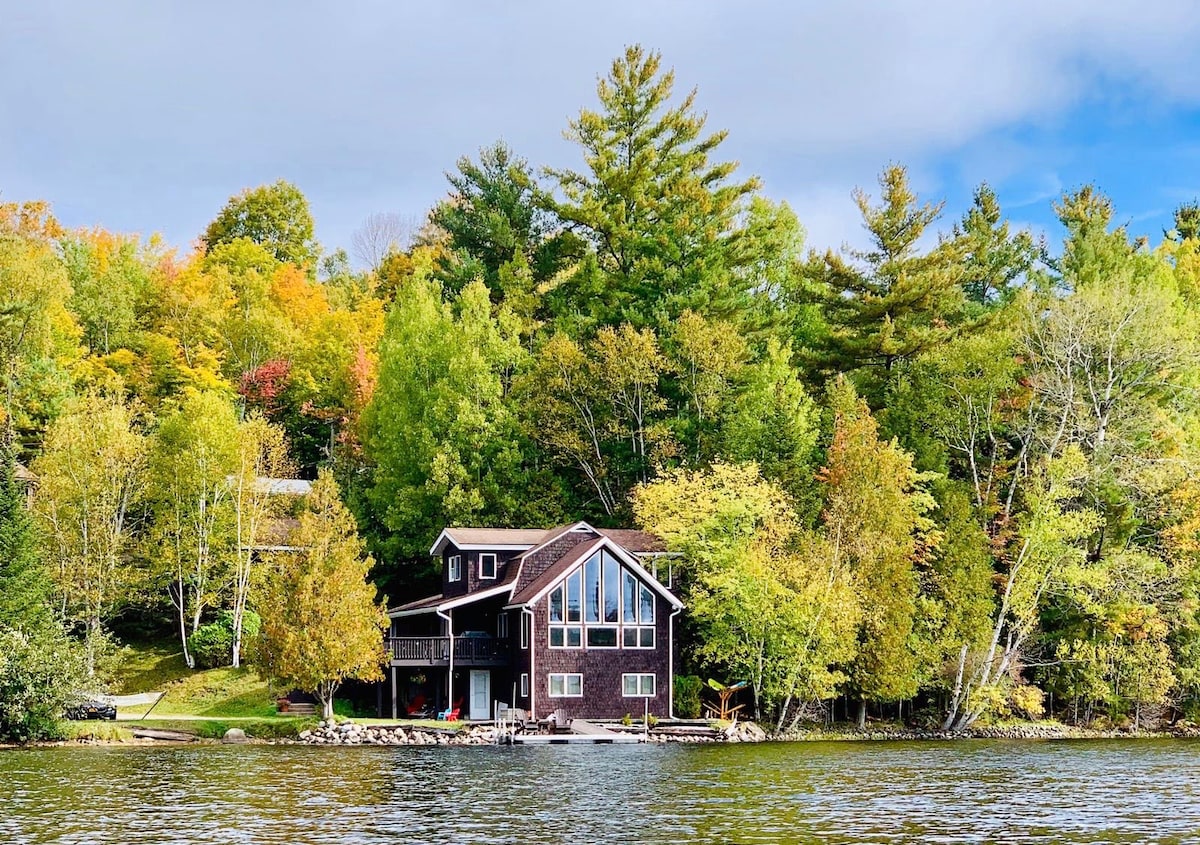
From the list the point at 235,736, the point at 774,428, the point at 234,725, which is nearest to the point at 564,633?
the point at 234,725

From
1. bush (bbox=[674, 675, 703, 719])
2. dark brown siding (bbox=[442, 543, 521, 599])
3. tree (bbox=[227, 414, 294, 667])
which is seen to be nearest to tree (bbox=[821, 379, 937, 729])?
bush (bbox=[674, 675, 703, 719])

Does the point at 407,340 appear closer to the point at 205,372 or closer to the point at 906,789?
the point at 205,372

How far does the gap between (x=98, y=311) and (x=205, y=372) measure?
919cm

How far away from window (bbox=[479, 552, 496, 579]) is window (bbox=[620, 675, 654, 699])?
7.32 meters

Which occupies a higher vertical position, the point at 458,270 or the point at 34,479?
the point at 458,270

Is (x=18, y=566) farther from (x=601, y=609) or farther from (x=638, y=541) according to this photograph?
(x=638, y=541)

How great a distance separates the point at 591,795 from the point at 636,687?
69.4 feet

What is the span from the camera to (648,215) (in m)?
70.2

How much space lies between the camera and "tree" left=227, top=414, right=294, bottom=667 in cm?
6125

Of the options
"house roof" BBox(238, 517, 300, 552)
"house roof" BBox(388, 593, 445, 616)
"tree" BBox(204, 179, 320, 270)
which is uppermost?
"tree" BBox(204, 179, 320, 270)

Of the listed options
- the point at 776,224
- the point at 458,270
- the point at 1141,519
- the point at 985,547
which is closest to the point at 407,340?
the point at 458,270

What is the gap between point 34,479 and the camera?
61.7m

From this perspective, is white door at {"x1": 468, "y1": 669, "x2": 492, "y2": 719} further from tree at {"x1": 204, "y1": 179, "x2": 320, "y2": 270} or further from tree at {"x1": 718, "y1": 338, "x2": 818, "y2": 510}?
tree at {"x1": 204, "y1": 179, "x2": 320, "y2": 270}

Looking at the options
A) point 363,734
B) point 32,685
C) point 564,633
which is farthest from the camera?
point 564,633
